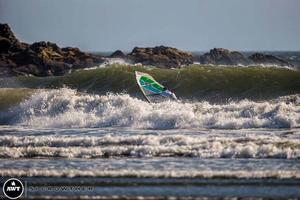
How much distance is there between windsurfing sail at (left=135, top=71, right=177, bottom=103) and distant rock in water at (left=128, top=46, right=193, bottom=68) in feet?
51.6

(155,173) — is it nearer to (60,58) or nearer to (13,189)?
(13,189)

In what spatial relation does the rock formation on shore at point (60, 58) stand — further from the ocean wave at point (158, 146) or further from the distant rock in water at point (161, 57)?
the ocean wave at point (158, 146)

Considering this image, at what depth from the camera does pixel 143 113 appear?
93.0 ft

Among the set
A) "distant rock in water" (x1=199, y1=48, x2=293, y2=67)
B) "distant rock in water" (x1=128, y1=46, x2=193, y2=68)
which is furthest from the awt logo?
"distant rock in water" (x1=199, y1=48, x2=293, y2=67)

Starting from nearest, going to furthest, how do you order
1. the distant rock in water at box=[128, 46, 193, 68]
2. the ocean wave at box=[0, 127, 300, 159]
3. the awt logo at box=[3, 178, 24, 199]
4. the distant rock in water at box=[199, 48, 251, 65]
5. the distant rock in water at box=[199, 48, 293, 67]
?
the awt logo at box=[3, 178, 24, 199]
the ocean wave at box=[0, 127, 300, 159]
the distant rock in water at box=[128, 46, 193, 68]
the distant rock in water at box=[199, 48, 293, 67]
the distant rock in water at box=[199, 48, 251, 65]

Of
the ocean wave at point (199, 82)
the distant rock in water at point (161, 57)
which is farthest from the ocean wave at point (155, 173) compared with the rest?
the distant rock in water at point (161, 57)

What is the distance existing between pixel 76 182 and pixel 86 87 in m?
22.3

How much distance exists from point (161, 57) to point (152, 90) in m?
19.7

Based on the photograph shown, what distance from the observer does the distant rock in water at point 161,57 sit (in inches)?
1998

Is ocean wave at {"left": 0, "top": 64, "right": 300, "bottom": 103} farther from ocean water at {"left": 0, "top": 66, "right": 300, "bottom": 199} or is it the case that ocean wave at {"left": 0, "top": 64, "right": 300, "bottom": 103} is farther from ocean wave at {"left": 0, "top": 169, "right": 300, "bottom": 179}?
ocean wave at {"left": 0, "top": 169, "right": 300, "bottom": 179}

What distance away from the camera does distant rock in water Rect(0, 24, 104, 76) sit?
49750mm

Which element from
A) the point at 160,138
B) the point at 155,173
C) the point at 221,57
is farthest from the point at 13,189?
the point at 221,57

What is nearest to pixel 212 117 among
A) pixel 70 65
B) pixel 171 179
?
pixel 171 179

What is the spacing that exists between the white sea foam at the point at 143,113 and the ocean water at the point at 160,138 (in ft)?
0.13
